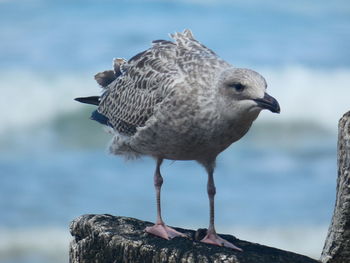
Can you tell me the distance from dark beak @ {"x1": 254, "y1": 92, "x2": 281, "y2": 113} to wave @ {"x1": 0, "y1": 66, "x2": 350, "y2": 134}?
619 inches

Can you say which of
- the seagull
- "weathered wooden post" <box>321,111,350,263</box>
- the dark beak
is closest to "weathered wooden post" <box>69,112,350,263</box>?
"weathered wooden post" <box>321,111,350,263</box>

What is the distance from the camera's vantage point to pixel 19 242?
14789mm

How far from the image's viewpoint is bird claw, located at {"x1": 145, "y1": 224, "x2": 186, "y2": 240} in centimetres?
668

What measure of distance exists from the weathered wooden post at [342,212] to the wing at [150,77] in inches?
45.7

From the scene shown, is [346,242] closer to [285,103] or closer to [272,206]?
[272,206]

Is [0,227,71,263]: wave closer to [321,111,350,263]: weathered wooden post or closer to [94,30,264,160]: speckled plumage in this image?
[94,30,264,160]: speckled plumage

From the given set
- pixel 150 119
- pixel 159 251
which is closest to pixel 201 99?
pixel 150 119

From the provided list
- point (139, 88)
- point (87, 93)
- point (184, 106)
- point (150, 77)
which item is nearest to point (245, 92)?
point (184, 106)

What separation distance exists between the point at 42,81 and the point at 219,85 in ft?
57.5

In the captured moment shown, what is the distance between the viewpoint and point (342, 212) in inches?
256

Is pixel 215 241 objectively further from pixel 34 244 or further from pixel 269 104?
pixel 34 244

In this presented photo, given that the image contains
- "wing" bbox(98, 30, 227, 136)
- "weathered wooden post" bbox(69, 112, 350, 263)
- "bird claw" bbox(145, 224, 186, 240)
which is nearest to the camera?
"weathered wooden post" bbox(69, 112, 350, 263)

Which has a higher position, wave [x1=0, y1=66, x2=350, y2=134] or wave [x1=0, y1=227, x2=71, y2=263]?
wave [x1=0, y1=66, x2=350, y2=134]

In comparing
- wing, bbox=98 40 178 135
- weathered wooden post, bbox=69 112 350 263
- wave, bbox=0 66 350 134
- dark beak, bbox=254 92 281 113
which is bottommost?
weathered wooden post, bbox=69 112 350 263
